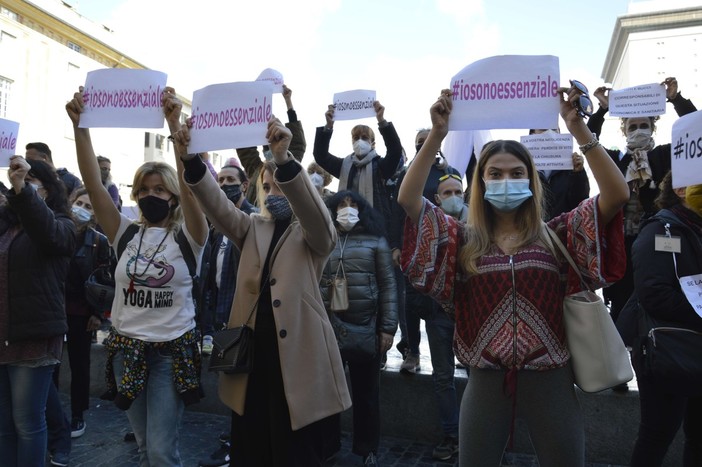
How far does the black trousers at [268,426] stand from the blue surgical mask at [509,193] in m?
1.21

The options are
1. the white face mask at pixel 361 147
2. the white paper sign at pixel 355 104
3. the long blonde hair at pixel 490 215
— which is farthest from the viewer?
the white face mask at pixel 361 147

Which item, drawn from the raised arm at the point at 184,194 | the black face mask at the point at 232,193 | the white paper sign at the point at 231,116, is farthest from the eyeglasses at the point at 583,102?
the black face mask at the point at 232,193

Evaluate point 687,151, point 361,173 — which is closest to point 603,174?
point 687,151

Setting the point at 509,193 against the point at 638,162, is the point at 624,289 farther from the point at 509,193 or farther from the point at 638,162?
the point at 509,193

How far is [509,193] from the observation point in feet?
7.91

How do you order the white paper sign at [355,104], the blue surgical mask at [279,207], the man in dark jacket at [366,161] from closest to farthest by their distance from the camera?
the blue surgical mask at [279,207]
the white paper sign at [355,104]
the man in dark jacket at [366,161]

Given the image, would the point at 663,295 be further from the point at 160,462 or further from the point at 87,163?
the point at 87,163

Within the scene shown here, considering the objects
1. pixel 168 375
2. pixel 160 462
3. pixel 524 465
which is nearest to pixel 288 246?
pixel 168 375

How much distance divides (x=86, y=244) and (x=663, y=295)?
4.76 m

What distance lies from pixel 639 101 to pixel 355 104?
2.49 metres

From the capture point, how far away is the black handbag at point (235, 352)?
2.56 m

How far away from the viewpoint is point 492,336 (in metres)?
2.34

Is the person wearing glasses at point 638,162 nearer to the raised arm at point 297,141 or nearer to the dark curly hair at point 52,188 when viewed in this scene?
the raised arm at point 297,141

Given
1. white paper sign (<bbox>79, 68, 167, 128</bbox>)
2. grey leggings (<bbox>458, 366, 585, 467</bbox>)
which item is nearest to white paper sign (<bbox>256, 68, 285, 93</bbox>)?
white paper sign (<bbox>79, 68, 167, 128</bbox>)
